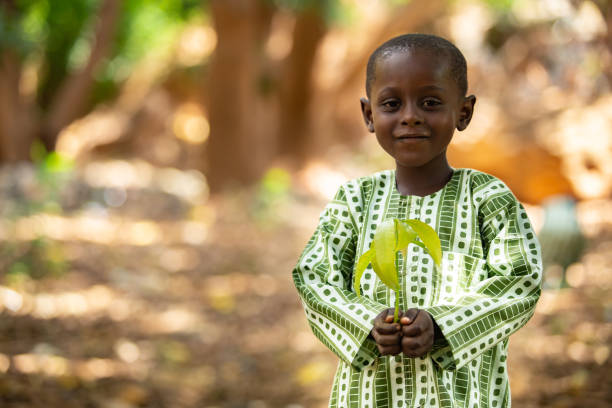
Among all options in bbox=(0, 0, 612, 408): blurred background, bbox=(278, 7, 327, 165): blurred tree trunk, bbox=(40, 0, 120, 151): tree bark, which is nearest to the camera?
bbox=(0, 0, 612, 408): blurred background

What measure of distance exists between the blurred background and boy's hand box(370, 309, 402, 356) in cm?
236

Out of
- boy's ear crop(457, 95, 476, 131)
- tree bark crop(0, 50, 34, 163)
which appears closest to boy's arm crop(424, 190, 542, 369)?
boy's ear crop(457, 95, 476, 131)

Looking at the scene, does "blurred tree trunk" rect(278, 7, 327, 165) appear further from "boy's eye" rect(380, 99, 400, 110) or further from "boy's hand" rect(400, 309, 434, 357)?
"boy's hand" rect(400, 309, 434, 357)

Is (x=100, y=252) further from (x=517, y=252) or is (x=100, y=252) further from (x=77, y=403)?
(x=517, y=252)

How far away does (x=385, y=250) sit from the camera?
1579 millimetres

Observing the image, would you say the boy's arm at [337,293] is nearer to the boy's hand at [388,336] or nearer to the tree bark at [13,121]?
the boy's hand at [388,336]

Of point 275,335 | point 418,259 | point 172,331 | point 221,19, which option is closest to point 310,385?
point 275,335

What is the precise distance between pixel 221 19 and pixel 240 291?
417 cm

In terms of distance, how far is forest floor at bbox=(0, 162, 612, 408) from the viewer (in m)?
3.98

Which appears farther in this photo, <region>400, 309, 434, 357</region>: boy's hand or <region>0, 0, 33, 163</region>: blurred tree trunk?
<region>0, 0, 33, 163</region>: blurred tree trunk

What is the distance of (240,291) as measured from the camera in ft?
20.0

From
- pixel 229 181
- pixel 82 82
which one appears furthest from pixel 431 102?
pixel 82 82

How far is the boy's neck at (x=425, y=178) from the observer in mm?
1916

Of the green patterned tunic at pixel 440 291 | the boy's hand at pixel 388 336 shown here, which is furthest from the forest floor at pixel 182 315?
the boy's hand at pixel 388 336
